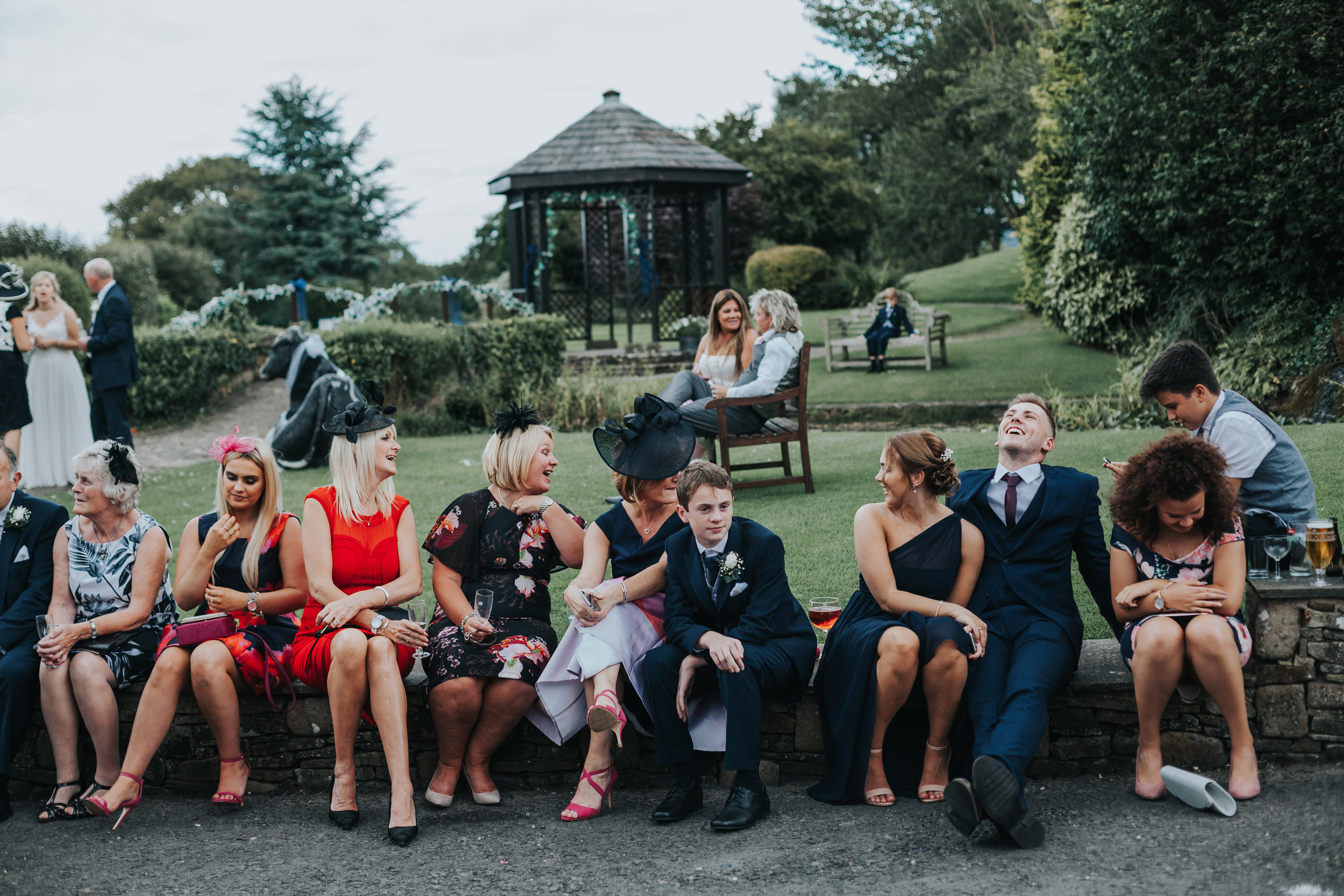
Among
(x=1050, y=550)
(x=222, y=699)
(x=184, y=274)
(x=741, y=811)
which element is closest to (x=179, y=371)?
(x=222, y=699)

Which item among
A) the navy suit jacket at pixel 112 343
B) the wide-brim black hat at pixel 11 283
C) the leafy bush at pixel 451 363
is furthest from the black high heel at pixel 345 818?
the leafy bush at pixel 451 363

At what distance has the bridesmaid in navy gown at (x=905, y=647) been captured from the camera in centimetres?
335

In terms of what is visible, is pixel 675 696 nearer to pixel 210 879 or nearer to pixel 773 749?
pixel 773 749

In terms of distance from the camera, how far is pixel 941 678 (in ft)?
11.0

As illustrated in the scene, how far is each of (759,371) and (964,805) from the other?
4.30 meters

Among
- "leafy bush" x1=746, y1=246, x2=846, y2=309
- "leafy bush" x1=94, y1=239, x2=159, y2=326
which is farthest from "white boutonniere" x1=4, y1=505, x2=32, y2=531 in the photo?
"leafy bush" x1=94, y1=239, x2=159, y2=326

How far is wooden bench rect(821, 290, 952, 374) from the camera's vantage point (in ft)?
48.8

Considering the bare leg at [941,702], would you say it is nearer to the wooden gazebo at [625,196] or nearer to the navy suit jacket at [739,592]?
the navy suit jacket at [739,592]

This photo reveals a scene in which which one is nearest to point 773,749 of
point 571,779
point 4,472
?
point 571,779

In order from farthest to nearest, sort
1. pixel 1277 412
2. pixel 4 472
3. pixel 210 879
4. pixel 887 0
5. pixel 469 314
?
pixel 887 0 < pixel 469 314 < pixel 1277 412 < pixel 4 472 < pixel 210 879

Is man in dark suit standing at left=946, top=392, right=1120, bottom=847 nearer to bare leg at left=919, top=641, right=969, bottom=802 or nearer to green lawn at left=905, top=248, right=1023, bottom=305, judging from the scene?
bare leg at left=919, top=641, right=969, bottom=802

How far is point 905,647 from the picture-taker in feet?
10.9

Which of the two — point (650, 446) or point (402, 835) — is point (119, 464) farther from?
point (650, 446)

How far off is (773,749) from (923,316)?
40.1 ft
